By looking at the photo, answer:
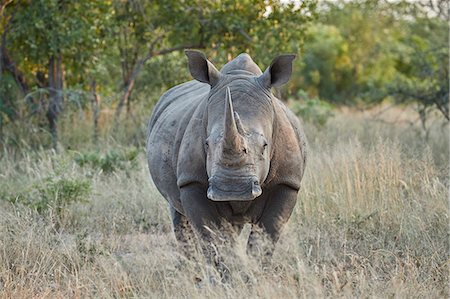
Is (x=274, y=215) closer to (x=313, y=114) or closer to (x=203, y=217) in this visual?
(x=203, y=217)

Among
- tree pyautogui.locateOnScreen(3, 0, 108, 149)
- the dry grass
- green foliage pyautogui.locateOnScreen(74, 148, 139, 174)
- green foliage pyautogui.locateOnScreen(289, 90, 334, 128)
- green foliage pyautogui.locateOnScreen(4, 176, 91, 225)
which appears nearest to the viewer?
the dry grass

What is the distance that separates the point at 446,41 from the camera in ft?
57.9

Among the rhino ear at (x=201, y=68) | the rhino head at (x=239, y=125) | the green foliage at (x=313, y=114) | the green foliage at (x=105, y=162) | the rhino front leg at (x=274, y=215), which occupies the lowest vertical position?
the green foliage at (x=313, y=114)

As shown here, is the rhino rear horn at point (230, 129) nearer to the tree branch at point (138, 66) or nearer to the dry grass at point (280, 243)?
the dry grass at point (280, 243)

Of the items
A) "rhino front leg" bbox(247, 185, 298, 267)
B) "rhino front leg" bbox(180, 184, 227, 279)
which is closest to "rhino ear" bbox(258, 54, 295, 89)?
"rhino front leg" bbox(247, 185, 298, 267)

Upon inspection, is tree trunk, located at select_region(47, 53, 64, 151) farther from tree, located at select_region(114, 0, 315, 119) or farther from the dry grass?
the dry grass

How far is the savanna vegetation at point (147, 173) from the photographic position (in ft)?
16.8

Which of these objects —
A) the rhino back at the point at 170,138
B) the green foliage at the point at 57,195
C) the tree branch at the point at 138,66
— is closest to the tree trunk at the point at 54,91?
the tree branch at the point at 138,66

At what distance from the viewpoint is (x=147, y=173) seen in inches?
345

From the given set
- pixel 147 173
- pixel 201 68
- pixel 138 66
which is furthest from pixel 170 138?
pixel 138 66

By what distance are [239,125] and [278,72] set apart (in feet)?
2.60

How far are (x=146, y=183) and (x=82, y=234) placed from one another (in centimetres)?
208

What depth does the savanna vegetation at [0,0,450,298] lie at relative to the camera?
16.8 ft

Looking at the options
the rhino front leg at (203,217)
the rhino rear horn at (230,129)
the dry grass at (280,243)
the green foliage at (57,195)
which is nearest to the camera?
the rhino rear horn at (230,129)
